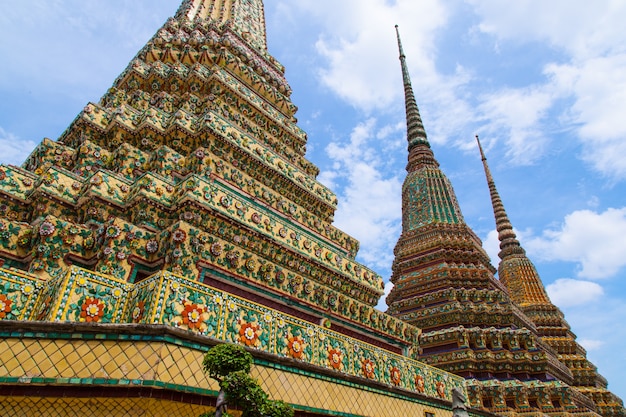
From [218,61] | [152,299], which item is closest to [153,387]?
[152,299]

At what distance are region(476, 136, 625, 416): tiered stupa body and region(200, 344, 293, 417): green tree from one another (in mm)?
29469

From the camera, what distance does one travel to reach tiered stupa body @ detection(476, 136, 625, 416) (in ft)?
89.9

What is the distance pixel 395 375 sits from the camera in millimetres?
7875

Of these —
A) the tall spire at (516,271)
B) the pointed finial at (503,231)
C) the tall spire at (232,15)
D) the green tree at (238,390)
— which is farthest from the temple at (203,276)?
the pointed finial at (503,231)

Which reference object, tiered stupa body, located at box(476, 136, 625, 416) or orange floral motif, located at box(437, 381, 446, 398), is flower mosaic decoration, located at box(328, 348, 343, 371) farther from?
tiered stupa body, located at box(476, 136, 625, 416)

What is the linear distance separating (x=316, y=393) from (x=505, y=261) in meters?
32.9

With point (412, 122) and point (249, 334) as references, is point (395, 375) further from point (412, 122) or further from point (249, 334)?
point (412, 122)

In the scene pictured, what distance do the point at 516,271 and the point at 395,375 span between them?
2938 cm

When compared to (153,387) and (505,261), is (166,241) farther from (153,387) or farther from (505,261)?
(505,261)

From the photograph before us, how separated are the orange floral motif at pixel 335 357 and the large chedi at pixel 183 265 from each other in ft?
0.06

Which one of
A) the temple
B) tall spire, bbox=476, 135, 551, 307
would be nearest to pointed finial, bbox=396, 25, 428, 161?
tall spire, bbox=476, 135, 551, 307

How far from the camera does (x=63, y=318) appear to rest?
4.87 m

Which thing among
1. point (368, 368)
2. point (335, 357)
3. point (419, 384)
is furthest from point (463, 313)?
point (335, 357)

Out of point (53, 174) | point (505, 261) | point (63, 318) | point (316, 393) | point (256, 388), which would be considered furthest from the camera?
point (505, 261)
